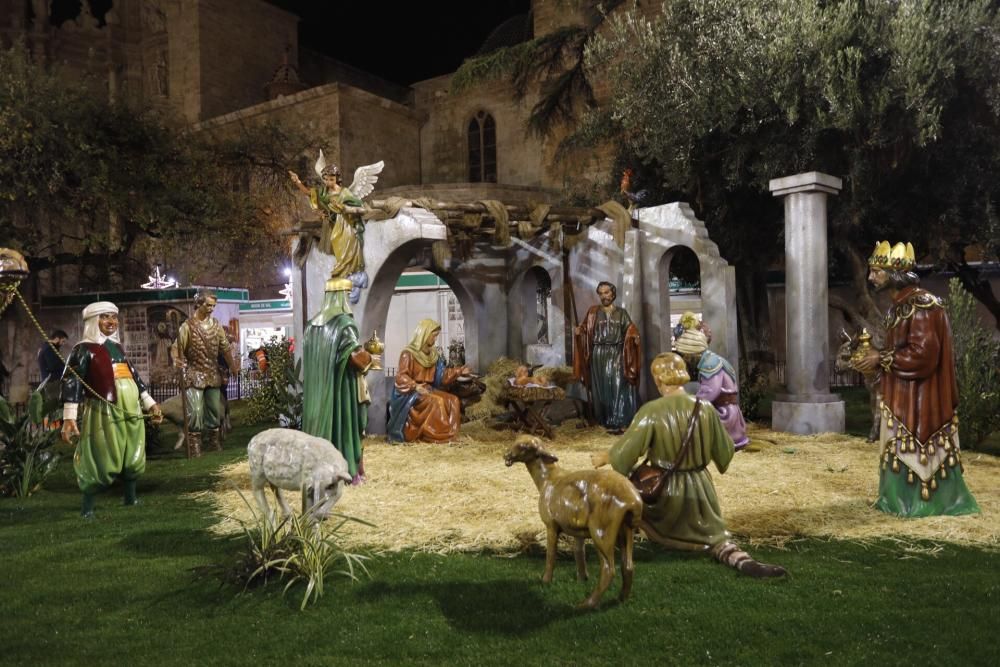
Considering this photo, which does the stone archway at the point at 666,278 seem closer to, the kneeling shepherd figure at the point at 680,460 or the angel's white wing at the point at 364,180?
the angel's white wing at the point at 364,180

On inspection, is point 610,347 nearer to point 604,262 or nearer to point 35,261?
point 604,262

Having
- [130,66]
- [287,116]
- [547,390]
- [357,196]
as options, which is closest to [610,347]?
[547,390]

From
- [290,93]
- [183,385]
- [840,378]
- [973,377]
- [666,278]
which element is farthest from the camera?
[290,93]

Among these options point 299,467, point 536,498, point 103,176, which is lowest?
point 536,498

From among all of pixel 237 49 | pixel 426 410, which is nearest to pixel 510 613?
pixel 426 410

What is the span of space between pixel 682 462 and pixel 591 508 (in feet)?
2.71

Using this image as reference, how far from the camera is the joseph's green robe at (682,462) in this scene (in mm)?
4355

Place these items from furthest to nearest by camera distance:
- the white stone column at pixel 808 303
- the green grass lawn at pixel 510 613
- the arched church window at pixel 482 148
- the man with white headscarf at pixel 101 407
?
the arched church window at pixel 482 148, the white stone column at pixel 808 303, the man with white headscarf at pixel 101 407, the green grass lawn at pixel 510 613

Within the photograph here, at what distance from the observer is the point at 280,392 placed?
33.7ft

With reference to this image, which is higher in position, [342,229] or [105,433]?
[342,229]

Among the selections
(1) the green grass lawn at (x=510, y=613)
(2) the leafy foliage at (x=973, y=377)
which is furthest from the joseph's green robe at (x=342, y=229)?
(2) the leafy foliage at (x=973, y=377)

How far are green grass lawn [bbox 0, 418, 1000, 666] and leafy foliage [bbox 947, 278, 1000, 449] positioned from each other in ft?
14.4

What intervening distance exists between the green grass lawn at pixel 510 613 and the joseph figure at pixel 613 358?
5.53 m

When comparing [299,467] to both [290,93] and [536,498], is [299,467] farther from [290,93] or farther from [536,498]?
[290,93]
